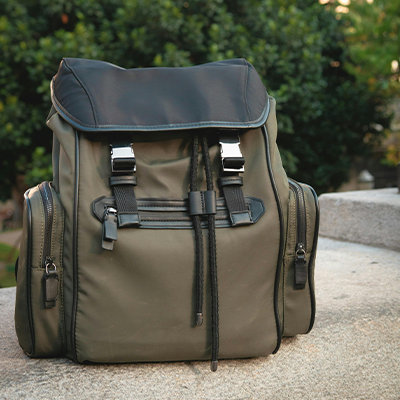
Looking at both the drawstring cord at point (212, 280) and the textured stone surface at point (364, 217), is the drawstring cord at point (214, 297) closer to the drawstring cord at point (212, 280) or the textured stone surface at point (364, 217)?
the drawstring cord at point (212, 280)

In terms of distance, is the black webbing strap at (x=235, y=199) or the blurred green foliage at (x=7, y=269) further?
the blurred green foliage at (x=7, y=269)

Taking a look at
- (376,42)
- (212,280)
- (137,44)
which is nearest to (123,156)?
(212,280)

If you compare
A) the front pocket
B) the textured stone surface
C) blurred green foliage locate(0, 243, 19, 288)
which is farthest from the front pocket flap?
blurred green foliage locate(0, 243, 19, 288)

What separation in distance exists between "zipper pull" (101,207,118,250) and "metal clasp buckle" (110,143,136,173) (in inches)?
5.3

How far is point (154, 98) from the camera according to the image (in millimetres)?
1262

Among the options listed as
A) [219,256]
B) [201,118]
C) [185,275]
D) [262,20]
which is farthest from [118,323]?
[262,20]

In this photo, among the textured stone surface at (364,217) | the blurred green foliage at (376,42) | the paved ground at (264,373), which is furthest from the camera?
the blurred green foliage at (376,42)

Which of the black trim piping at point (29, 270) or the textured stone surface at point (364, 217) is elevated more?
the black trim piping at point (29, 270)

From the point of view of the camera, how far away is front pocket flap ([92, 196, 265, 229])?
1.18 meters

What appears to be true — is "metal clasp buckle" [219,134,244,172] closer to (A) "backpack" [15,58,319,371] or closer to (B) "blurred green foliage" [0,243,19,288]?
(A) "backpack" [15,58,319,371]

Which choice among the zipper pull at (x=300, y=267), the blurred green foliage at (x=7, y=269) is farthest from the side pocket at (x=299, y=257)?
the blurred green foliage at (x=7, y=269)

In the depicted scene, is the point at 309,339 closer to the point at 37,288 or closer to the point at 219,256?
the point at 219,256

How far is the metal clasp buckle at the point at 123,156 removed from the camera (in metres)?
1.19

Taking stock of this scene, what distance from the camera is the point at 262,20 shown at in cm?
554
